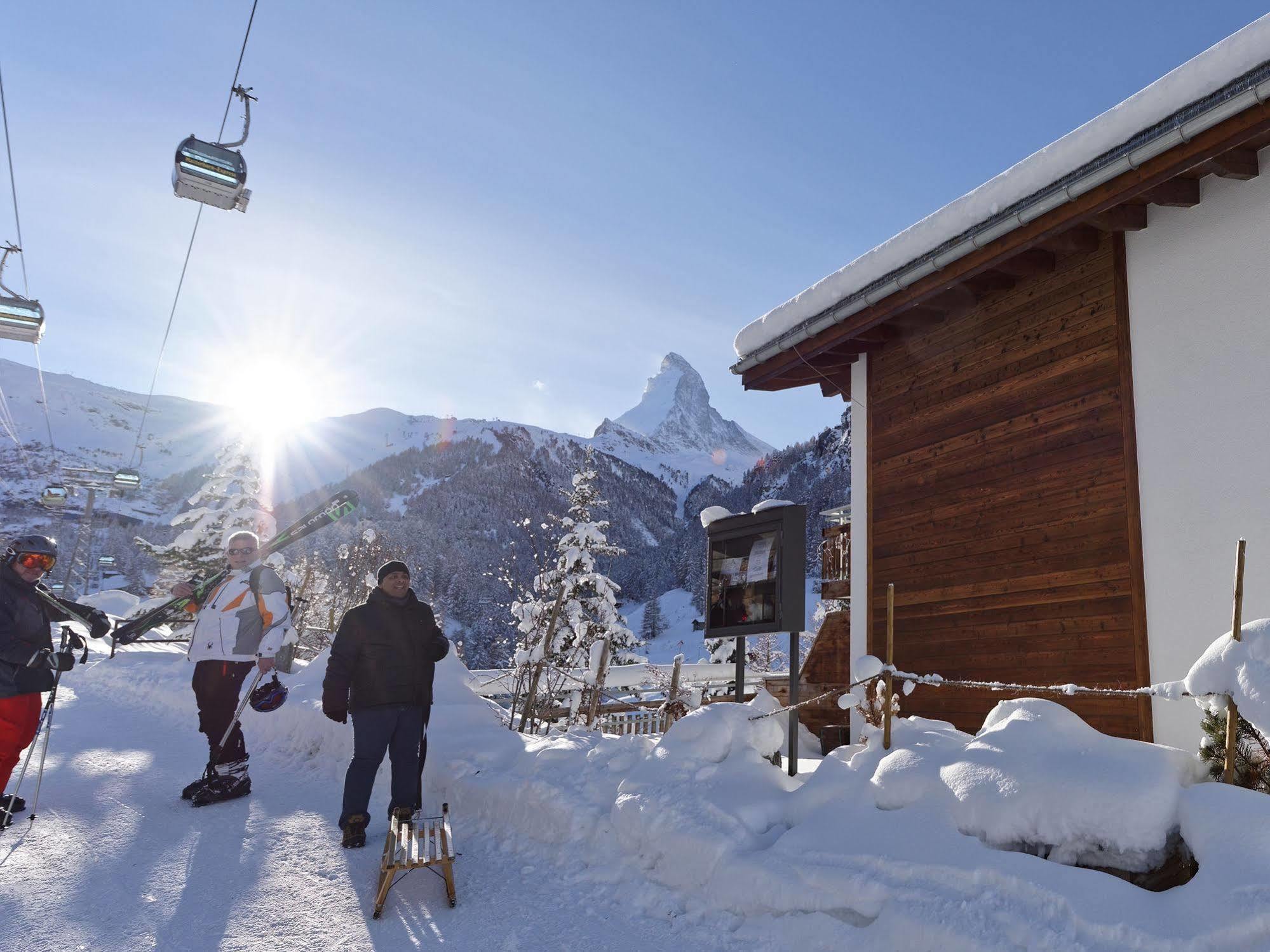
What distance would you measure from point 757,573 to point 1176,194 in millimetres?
4013

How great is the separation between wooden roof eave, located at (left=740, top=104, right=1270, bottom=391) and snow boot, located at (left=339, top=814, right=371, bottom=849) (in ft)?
18.7

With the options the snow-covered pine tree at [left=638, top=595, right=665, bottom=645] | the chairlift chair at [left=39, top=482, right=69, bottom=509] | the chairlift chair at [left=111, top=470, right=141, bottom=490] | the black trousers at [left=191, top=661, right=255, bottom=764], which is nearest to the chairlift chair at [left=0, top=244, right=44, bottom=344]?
the black trousers at [left=191, top=661, right=255, bottom=764]

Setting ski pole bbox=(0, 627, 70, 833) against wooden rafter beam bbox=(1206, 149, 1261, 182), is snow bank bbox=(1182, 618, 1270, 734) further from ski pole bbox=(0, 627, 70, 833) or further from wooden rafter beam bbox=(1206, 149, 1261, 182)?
ski pole bbox=(0, 627, 70, 833)

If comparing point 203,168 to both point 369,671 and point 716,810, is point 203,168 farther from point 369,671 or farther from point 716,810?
point 716,810

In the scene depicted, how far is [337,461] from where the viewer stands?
187000mm

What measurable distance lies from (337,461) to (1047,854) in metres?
197

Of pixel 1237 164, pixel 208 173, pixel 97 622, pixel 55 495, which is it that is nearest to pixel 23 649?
pixel 97 622

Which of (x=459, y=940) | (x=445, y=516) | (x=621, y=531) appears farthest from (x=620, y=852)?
(x=621, y=531)

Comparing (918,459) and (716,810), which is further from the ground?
(918,459)

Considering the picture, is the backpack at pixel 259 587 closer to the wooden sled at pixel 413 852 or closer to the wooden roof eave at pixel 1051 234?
the wooden sled at pixel 413 852

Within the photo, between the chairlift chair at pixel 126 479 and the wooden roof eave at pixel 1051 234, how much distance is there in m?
23.5

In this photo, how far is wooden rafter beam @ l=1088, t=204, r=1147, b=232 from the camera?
5805mm

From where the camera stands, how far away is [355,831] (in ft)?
16.1

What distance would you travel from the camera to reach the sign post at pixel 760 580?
5965 mm
